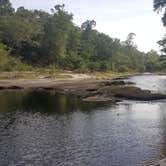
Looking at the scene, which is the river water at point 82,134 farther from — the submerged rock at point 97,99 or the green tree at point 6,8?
the green tree at point 6,8

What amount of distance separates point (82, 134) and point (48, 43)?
101306 millimetres

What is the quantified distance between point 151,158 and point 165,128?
36.5ft

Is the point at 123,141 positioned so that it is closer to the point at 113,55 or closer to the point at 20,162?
the point at 20,162

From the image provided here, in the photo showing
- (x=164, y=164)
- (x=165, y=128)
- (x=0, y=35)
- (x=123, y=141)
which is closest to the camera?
(x=164, y=164)

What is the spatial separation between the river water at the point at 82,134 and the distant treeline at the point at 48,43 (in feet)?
193

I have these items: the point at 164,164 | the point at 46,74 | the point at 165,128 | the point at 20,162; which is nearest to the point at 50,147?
the point at 20,162

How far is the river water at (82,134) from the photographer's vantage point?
997 inches

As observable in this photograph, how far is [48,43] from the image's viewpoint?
132 meters

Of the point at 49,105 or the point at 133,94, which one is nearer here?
the point at 49,105

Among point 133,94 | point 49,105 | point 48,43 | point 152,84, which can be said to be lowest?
point 49,105

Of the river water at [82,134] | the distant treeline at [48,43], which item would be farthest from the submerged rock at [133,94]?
the distant treeline at [48,43]

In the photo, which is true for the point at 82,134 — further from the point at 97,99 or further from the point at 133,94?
the point at 133,94

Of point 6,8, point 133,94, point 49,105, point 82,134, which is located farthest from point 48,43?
point 82,134

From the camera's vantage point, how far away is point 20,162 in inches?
958
